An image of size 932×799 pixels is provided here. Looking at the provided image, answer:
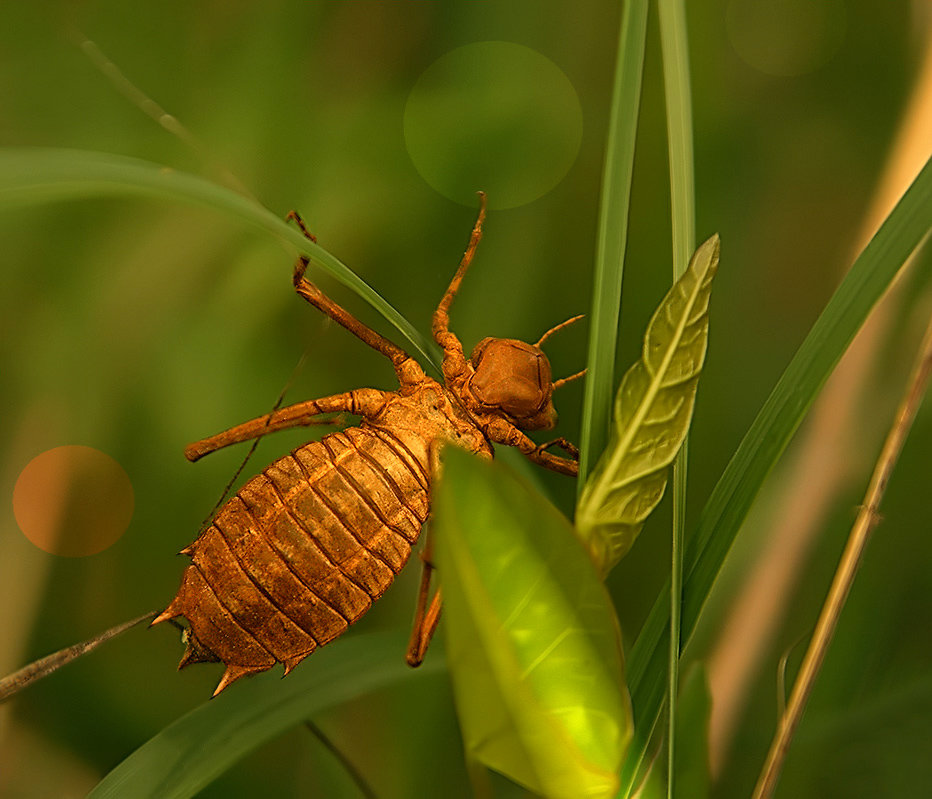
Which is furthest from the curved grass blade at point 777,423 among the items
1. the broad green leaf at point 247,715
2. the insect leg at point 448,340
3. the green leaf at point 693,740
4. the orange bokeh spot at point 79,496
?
the orange bokeh spot at point 79,496

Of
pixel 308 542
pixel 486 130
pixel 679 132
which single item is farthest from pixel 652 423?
pixel 486 130

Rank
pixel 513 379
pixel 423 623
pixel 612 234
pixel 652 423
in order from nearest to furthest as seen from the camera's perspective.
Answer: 1. pixel 652 423
2. pixel 612 234
3. pixel 423 623
4. pixel 513 379

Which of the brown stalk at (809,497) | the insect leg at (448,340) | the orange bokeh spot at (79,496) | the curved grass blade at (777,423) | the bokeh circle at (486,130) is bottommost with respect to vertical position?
the brown stalk at (809,497)

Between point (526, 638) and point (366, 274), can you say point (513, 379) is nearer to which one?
point (366, 274)

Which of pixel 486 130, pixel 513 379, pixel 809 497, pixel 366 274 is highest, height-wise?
pixel 486 130

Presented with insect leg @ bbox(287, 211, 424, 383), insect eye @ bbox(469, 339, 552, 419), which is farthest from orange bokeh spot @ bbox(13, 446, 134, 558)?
insect eye @ bbox(469, 339, 552, 419)

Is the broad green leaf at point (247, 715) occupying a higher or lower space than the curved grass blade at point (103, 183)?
lower

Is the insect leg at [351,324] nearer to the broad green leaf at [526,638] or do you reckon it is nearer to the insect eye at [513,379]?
the insect eye at [513,379]

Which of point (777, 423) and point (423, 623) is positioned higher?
point (777, 423)
